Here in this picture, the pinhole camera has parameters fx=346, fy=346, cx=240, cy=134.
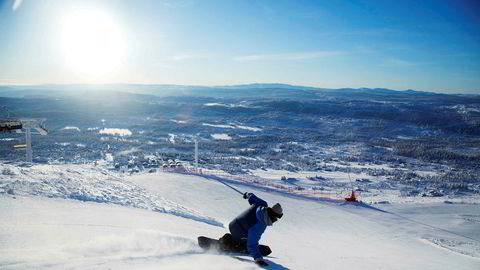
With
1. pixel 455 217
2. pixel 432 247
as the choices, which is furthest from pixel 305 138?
pixel 432 247

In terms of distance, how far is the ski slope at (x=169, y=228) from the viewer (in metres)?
4.30

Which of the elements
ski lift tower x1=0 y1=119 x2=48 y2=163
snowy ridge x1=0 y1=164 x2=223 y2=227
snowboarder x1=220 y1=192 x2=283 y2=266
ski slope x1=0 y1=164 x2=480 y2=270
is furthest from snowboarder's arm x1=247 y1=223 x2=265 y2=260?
ski lift tower x1=0 y1=119 x2=48 y2=163

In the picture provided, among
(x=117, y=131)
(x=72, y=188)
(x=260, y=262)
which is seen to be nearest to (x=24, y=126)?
(x=72, y=188)

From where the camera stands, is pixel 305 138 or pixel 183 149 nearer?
pixel 183 149

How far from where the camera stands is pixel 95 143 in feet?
310

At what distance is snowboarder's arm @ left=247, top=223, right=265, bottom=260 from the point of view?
16.2 ft

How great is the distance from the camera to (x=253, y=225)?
16.6 feet

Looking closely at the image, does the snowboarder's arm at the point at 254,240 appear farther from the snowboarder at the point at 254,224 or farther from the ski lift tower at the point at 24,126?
the ski lift tower at the point at 24,126

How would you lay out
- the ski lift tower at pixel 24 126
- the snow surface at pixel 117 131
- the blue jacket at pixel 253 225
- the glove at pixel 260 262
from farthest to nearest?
1. the snow surface at pixel 117 131
2. the ski lift tower at pixel 24 126
3. the blue jacket at pixel 253 225
4. the glove at pixel 260 262

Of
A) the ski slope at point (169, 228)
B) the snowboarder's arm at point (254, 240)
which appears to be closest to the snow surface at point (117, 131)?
the ski slope at point (169, 228)

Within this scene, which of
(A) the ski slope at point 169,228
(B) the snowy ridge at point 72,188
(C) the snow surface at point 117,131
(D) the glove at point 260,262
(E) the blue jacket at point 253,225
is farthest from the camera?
(C) the snow surface at point 117,131

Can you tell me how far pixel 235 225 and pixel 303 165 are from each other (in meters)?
65.9

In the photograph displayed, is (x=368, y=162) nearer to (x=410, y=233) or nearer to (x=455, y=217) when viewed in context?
(x=455, y=217)

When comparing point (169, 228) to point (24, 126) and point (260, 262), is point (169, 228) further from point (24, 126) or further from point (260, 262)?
point (24, 126)
